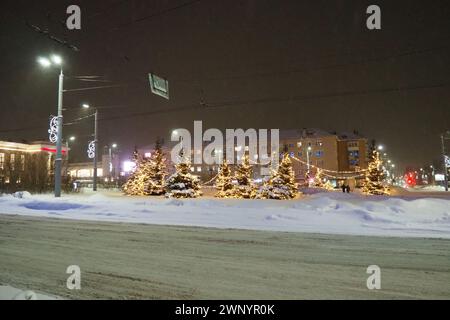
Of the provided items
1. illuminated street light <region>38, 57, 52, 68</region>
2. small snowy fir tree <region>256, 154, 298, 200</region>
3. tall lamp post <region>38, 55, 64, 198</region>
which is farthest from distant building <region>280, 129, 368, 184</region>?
illuminated street light <region>38, 57, 52, 68</region>

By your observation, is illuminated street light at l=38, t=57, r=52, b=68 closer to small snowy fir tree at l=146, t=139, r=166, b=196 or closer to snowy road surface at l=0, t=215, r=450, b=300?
snowy road surface at l=0, t=215, r=450, b=300

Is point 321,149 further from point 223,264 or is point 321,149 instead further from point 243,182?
point 223,264

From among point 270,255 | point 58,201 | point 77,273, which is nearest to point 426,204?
point 270,255

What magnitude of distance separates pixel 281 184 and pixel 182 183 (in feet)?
26.3

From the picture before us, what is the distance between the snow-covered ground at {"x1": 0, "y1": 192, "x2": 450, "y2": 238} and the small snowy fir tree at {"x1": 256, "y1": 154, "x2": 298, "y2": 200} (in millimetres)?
9420

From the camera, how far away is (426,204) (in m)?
18.0

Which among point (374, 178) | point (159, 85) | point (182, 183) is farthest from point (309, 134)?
point (159, 85)

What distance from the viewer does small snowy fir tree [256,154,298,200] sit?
1262 inches

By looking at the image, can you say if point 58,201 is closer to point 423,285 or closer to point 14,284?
point 14,284

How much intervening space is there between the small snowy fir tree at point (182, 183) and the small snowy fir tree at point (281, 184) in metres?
5.90

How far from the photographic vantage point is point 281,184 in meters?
32.3

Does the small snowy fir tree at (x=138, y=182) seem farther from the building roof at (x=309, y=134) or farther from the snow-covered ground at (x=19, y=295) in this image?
the building roof at (x=309, y=134)

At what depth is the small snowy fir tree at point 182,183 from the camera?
106ft
